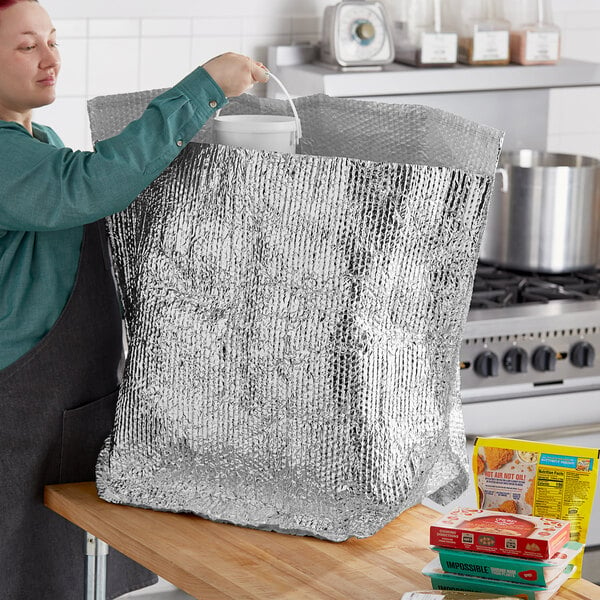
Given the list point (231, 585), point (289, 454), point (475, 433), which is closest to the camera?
point (231, 585)

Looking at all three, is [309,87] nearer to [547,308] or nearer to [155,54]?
[155,54]

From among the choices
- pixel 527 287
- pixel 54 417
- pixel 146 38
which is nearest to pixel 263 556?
pixel 54 417

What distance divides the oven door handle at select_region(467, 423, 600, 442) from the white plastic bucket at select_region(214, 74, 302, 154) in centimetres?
103

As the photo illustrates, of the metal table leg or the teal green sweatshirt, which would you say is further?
the metal table leg

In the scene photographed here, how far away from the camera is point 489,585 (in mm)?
1138

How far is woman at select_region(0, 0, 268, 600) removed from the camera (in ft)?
4.19

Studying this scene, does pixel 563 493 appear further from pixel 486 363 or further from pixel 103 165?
pixel 486 363

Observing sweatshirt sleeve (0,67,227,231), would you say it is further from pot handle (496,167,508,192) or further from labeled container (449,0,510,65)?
labeled container (449,0,510,65)

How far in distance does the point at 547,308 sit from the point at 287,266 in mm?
1167

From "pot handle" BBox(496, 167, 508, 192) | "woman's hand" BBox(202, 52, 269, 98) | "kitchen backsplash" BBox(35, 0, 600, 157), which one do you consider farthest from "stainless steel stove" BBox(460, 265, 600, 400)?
"woman's hand" BBox(202, 52, 269, 98)

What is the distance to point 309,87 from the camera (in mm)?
2453

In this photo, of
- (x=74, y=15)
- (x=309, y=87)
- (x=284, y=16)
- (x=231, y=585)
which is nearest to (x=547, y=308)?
(x=309, y=87)

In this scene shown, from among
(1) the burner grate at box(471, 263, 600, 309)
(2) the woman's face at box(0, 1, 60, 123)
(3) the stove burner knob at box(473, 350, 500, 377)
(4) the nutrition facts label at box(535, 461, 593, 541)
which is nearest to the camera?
(4) the nutrition facts label at box(535, 461, 593, 541)

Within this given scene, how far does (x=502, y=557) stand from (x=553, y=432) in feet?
3.94
